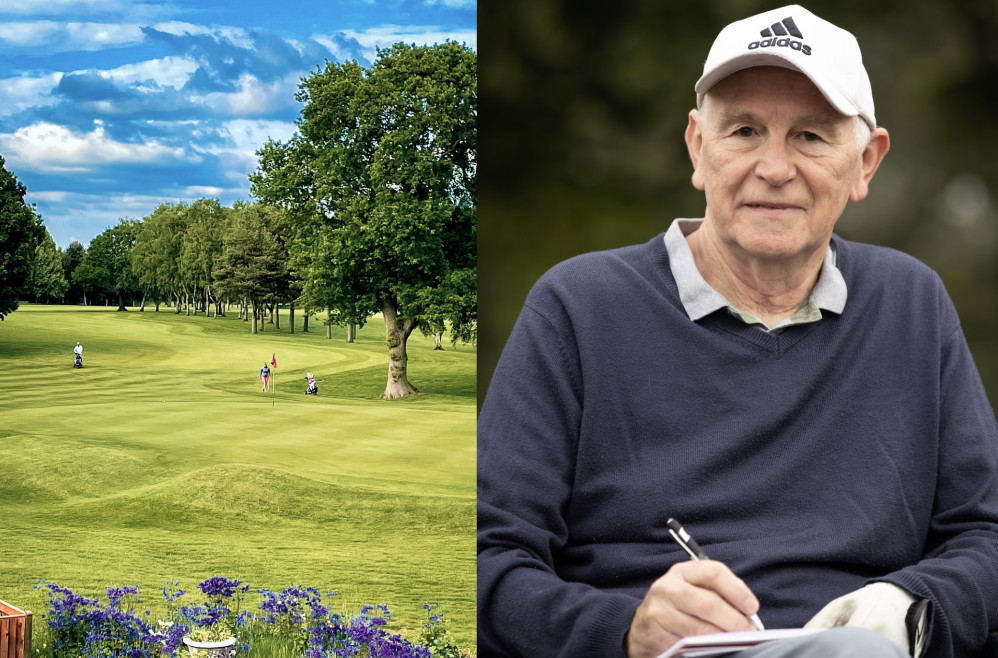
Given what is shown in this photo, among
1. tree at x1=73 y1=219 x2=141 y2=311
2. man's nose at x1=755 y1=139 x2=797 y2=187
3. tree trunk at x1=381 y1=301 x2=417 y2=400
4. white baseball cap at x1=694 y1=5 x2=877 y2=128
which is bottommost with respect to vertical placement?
tree trunk at x1=381 y1=301 x2=417 y2=400

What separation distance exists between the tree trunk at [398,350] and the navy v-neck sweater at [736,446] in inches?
84.7

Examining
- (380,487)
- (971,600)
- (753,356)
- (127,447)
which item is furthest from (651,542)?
(127,447)

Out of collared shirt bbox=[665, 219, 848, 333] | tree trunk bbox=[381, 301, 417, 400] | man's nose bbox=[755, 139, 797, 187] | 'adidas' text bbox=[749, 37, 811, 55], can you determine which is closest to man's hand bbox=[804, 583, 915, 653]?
collared shirt bbox=[665, 219, 848, 333]

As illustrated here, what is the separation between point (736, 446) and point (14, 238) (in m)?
3.16

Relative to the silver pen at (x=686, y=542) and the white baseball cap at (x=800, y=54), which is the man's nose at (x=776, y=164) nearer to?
the white baseball cap at (x=800, y=54)

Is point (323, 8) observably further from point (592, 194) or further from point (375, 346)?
point (592, 194)

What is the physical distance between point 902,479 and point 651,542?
0.49 meters

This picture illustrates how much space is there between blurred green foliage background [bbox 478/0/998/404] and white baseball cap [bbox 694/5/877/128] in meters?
0.72

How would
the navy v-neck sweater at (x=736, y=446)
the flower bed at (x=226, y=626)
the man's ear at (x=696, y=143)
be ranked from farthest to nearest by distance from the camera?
the flower bed at (x=226, y=626)
the man's ear at (x=696, y=143)
the navy v-neck sweater at (x=736, y=446)

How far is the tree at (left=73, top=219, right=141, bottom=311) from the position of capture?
420 cm

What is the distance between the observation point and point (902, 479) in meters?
2.03

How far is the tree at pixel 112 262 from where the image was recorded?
420cm

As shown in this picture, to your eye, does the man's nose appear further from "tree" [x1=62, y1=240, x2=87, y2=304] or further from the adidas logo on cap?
"tree" [x1=62, y1=240, x2=87, y2=304]

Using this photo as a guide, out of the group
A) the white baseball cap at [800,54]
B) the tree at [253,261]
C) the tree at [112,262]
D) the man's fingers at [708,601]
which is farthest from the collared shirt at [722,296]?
the tree at [112,262]
